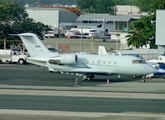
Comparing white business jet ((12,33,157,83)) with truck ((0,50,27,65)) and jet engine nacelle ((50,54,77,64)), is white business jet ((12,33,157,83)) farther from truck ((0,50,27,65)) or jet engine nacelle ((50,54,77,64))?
truck ((0,50,27,65))

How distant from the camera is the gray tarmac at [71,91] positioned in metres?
34.6

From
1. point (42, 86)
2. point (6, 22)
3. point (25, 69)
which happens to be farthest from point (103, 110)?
point (6, 22)

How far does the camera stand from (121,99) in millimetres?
43125

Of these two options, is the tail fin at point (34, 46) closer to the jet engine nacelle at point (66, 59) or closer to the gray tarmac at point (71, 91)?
the gray tarmac at point (71, 91)

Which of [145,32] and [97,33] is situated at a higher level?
[145,32]

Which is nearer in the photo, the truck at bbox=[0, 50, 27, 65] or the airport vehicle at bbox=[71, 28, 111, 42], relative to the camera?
the truck at bbox=[0, 50, 27, 65]

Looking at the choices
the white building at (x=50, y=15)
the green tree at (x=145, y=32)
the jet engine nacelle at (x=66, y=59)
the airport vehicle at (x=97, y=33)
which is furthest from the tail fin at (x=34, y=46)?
the white building at (x=50, y=15)

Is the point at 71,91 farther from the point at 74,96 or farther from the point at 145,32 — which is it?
the point at 145,32

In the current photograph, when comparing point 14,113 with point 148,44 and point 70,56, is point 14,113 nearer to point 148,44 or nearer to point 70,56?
point 70,56

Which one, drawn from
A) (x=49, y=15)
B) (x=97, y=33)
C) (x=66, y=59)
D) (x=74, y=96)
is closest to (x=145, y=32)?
(x=66, y=59)

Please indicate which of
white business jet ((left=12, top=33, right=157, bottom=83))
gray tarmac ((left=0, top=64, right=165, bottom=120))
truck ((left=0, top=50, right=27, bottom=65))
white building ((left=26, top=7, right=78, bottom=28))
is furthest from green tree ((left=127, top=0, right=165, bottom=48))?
white building ((left=26, top=7, right=78, bottom=28))

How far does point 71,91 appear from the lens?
4809cm

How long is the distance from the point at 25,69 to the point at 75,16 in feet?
399

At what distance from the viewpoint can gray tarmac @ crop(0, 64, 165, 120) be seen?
34.6m
